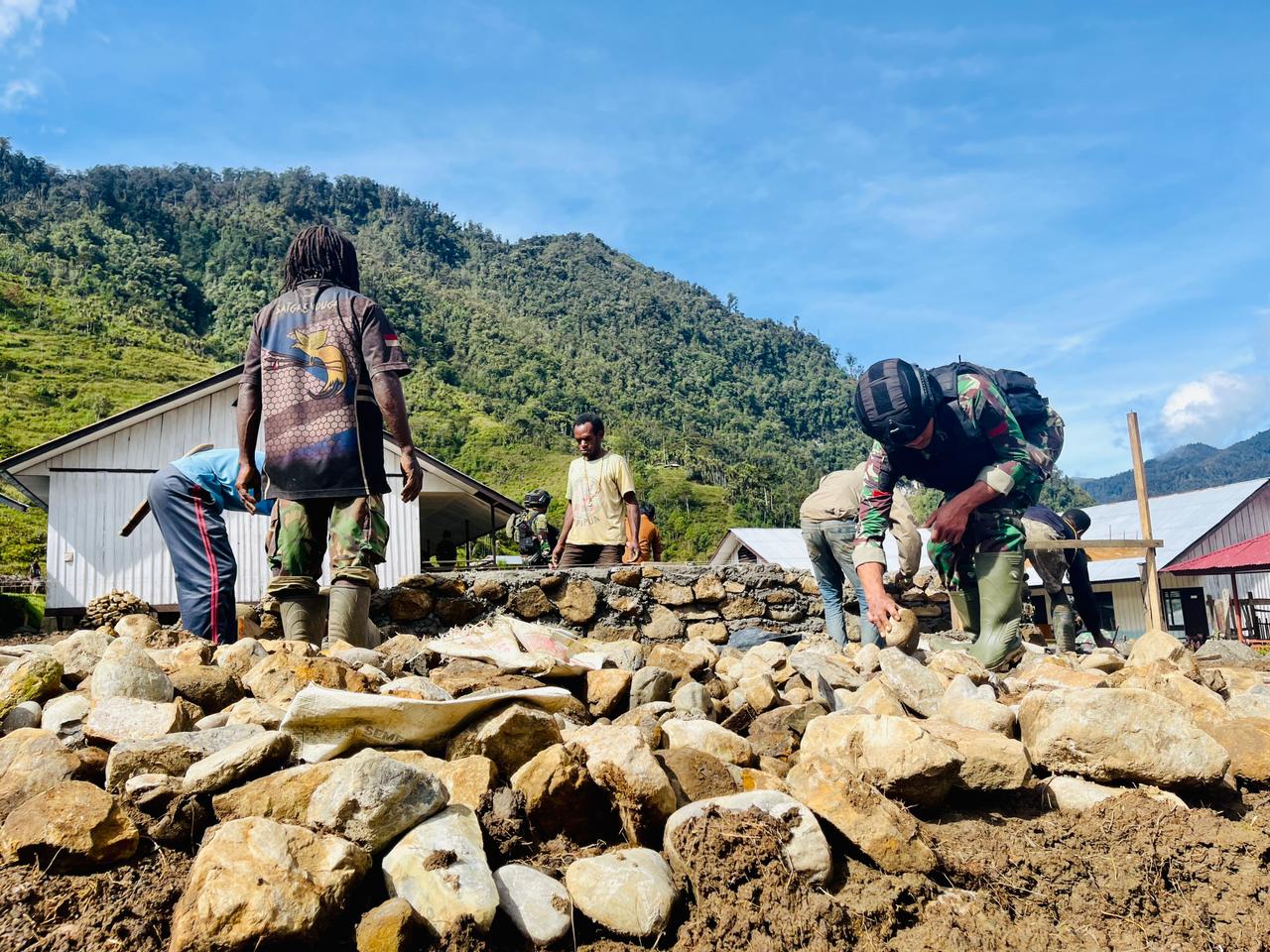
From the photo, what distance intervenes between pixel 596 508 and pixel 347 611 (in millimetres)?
2732

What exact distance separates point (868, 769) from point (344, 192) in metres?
167

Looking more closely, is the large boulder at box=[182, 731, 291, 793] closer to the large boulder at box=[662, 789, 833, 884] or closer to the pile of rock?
the pile of rock

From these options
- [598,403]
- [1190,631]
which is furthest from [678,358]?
[1190,631]

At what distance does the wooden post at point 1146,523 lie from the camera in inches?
245

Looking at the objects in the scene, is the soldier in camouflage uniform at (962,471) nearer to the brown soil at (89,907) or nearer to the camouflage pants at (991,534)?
the camouflage pants at (991,534)

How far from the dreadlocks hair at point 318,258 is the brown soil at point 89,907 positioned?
3.03 meters

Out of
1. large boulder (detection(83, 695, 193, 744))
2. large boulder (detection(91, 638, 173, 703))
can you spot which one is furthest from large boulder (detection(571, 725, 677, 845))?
large boulder (detection(91, 638, 173, 703))

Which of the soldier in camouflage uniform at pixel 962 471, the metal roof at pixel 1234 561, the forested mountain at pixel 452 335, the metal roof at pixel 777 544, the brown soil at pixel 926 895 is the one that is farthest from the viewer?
the forested mountain at pixel 452 335

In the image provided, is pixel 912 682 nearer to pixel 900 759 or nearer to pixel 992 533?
pixel 900 759

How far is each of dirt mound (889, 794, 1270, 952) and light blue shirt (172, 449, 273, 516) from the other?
3570 mm

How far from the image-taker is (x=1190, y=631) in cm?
2027

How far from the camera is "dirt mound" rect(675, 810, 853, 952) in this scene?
5.34ft

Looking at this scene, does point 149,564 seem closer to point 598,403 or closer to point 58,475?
point 58,475

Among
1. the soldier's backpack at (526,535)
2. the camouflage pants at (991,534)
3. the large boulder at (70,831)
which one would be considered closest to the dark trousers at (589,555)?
the camouflage pants at (991,534)
